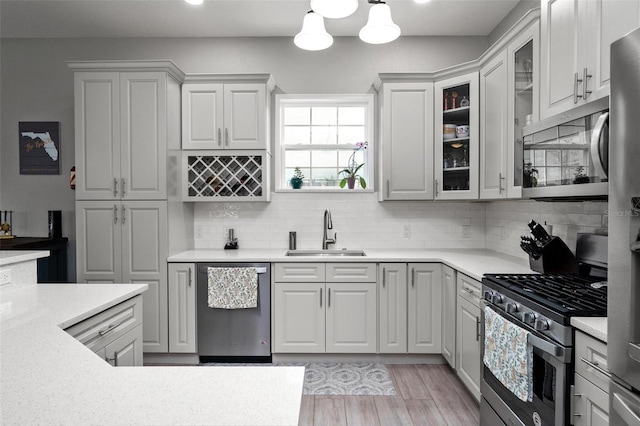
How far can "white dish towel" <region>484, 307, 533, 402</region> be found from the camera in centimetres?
165

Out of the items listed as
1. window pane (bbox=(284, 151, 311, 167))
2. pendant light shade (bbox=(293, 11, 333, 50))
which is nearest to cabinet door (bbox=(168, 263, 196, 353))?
window pane (bbox=(284, 151, 311, 167))

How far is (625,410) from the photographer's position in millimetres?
1125

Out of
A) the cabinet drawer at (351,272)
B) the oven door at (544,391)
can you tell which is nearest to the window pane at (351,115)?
the cabinet drawer at (351,272)

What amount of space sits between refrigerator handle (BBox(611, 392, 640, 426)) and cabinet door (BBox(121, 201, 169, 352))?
2.99m

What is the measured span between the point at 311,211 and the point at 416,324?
144 cm

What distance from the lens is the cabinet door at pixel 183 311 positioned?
3189mm

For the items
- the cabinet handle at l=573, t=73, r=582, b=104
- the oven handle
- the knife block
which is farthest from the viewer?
the knife block

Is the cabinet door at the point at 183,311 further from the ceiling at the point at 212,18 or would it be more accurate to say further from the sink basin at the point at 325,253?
the ceiling at the point at 212,18

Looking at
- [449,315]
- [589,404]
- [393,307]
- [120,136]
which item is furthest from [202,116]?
[589,404]

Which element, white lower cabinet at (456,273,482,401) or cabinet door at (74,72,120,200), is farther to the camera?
cabinet door at (74,72,120,200)

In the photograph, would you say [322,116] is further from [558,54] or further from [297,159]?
[558,54]

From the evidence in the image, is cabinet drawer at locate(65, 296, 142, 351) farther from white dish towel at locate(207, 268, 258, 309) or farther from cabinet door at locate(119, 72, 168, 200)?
cabinet door at locate(119, 72, 168, 200)

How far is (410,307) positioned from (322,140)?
1.88 meters

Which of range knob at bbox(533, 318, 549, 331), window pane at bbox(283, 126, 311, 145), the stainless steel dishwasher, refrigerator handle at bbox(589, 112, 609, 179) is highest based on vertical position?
window pane at bbox(283, 126, 311, 145)
